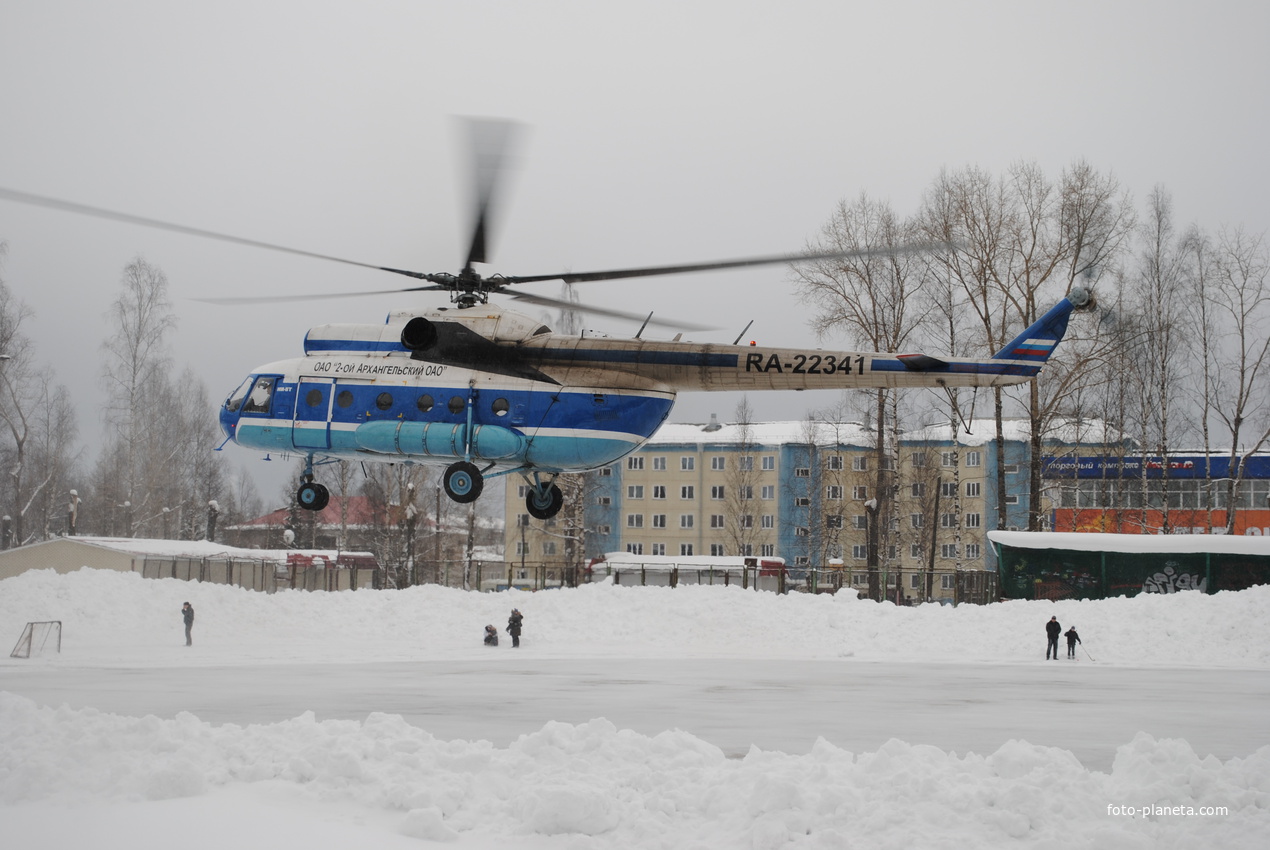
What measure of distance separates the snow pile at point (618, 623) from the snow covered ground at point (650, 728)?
0.10 metres

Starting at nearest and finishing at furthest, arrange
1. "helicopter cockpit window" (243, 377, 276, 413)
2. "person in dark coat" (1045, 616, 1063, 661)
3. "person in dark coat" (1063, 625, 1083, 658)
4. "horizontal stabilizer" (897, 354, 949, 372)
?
"horizontal stabilizer" (897, 354, 949, 372) → "helicopter cockpit window" (243, 377, 276, 413) → "person in dark coat" (1045, 616, 1063, 661) → "person in dark coat" (1063, 625, 1083, 658)

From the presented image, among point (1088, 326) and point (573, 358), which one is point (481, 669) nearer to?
point (573, 358)

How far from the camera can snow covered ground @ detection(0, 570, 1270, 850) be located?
7.82m

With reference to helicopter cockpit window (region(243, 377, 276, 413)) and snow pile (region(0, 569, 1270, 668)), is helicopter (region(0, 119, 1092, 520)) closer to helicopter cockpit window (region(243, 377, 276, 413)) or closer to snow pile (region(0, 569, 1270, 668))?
helicopter cockpit window (region(243, 377, 276, 413))

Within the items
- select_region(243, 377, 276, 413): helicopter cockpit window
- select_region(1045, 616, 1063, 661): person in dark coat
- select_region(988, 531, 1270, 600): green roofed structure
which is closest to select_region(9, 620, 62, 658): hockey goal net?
select_region(243, 377, 276, 413): helicopter cockpit window

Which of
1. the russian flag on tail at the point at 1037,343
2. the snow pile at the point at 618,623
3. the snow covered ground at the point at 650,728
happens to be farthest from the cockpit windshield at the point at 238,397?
the russian flag on tail at the point at 1037,343

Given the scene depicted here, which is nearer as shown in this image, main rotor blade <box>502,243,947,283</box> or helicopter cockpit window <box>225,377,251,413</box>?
main rotor blade <box>502,243,947,283</box>

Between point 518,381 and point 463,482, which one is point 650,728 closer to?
point 463,482

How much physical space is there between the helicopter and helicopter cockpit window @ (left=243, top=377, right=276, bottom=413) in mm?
24

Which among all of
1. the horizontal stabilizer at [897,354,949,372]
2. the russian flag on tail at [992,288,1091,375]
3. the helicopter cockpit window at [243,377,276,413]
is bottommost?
the helicopter cockpit window at [243,377,276,413]

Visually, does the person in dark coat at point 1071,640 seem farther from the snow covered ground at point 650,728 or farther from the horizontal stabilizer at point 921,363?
the horizontal stabilizer at point 921,363

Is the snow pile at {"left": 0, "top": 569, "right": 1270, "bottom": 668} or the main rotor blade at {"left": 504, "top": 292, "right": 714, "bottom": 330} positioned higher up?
the main rotor blade at {"left": 504, "top": 292, "right": 714, "bottom": 330}

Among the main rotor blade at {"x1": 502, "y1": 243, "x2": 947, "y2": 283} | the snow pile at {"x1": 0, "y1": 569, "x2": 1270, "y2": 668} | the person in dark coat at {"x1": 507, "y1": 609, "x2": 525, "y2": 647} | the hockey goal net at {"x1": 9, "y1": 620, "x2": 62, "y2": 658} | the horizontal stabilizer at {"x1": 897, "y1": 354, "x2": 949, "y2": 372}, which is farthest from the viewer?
the person in dark coat at {"x1": 507, "y1": 609, "x2": 525, "y2": 647}

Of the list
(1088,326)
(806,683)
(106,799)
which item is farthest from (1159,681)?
(106,799)
